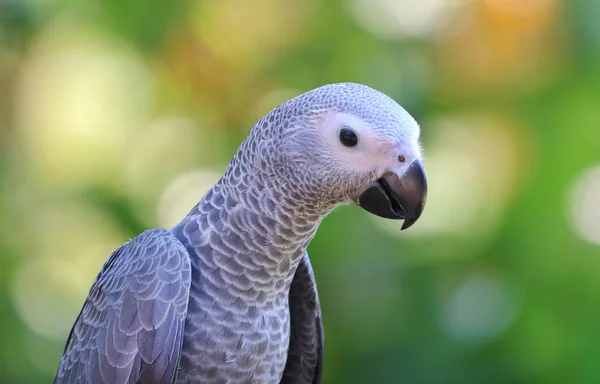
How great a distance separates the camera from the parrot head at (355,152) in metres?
0.71

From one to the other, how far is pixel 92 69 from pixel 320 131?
1.28 meters

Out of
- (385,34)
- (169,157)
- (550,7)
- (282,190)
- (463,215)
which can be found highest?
(550,7)

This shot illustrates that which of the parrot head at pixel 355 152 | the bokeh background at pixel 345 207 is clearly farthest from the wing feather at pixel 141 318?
the bokeh background at pixel 345 207

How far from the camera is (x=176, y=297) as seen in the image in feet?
2.53

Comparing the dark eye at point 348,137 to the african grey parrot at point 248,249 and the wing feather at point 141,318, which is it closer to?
the african grey parrot at point 248,249

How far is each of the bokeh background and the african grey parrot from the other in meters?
0.76

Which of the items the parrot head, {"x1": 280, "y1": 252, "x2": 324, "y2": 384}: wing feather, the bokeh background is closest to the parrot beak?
the parrot head

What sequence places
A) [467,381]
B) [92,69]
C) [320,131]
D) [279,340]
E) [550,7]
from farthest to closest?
[92,69], [550,7], [467,381], [279,340], [320,131]

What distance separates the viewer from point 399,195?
73 cm

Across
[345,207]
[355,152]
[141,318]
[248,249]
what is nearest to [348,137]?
[355,152]

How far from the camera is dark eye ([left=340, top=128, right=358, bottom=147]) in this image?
72cm

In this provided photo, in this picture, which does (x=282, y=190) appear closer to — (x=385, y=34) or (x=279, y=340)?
(x=279, y=340)

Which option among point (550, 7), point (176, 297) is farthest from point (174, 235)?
point (550, 7)

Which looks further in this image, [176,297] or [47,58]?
[47,58]
